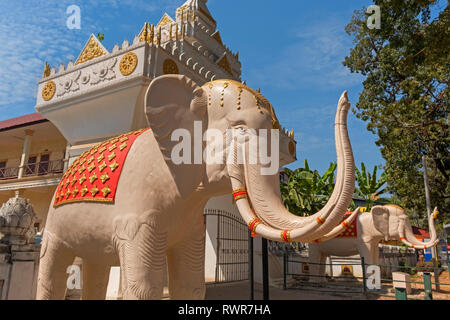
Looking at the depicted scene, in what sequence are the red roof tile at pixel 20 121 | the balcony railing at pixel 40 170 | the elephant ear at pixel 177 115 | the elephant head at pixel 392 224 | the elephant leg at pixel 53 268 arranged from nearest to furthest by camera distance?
1. the elephant ear at pixel 177 115
2. the elephant leg at pixel 53 268
3. the elephant head at pixel 392 224
4. the red roof tile at pixel 20 121
5. the balcony railing at pixel 40 170

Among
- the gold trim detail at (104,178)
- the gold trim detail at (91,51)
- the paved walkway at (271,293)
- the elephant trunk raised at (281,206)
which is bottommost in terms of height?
the paved walkway at (271,293)

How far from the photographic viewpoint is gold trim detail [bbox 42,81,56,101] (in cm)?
1038

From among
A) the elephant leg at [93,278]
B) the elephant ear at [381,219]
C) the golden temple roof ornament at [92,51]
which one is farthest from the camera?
the elephant ear at [381,219]

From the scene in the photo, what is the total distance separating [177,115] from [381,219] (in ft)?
31.3

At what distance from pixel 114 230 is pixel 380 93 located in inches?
655

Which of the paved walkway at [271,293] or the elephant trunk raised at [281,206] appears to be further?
the paved walkway at [271,293]

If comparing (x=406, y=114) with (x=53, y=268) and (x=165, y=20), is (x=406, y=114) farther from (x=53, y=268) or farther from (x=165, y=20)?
(x=53, y=268)

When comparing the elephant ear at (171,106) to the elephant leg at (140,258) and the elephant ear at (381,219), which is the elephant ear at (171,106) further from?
the elephant ear at (381,219)

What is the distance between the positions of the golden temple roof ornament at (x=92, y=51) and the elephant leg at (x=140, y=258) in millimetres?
8448

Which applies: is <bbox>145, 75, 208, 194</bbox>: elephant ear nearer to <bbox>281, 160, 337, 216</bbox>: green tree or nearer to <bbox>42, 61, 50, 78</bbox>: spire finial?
<bbox>42, 61, 50, 78</bbox>: spire finial

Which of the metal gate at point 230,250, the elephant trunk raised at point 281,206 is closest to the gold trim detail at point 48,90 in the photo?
the metal gate at point 230,250

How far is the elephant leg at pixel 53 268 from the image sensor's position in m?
3.19
